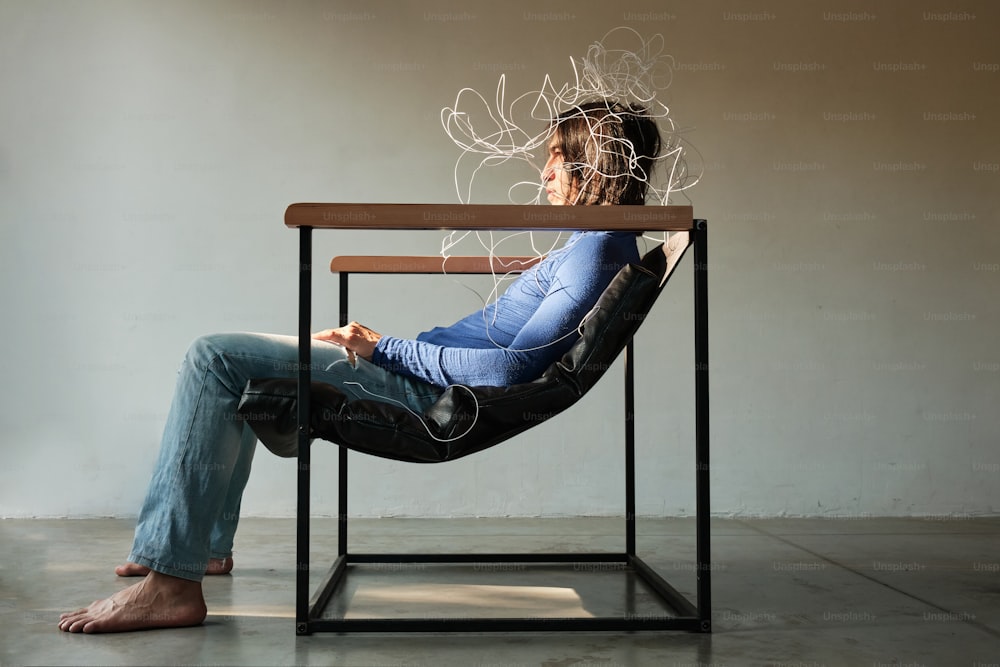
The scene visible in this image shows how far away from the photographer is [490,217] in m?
1.77

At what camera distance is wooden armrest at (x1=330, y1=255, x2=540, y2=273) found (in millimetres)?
2496

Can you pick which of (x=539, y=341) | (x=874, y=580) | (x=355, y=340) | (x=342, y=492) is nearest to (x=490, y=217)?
(x=539, y=341)

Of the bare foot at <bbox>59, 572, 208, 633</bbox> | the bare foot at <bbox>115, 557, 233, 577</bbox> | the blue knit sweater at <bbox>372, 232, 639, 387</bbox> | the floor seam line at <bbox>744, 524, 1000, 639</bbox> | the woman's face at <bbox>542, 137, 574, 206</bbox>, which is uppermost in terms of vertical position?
the woman's face at <bbox>542, 137, 574, 206</bbox>

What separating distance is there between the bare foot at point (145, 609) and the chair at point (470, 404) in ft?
0.77

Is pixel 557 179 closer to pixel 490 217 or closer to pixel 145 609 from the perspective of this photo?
pixel 490 217

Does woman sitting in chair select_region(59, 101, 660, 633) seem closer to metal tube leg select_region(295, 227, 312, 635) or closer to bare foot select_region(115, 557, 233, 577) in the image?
metal tube leg select_region(295, 227, 312, 635)

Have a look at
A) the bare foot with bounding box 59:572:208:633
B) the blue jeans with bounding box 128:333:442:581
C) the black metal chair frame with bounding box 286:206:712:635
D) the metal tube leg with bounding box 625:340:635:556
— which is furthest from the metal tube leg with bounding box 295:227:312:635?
the metal tube leg with bounding box 625:340:635:556

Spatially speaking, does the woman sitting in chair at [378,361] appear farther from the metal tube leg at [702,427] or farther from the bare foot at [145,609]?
the metal tube leg at [702,427]

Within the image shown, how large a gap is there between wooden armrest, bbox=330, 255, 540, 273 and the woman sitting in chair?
48 cm

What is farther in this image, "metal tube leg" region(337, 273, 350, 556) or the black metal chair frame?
"metal tube leg" region(337, 273, 350, 556)

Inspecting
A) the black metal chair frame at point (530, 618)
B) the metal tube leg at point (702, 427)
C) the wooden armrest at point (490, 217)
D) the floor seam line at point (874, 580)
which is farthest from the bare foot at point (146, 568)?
the floor seam line at point (874, 580)

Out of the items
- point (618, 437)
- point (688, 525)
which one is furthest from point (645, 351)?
point (688, 525)

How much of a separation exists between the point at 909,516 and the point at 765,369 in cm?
82

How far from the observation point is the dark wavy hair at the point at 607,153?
2049 mm
